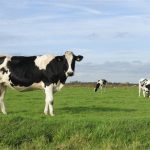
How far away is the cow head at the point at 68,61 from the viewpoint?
2202cm

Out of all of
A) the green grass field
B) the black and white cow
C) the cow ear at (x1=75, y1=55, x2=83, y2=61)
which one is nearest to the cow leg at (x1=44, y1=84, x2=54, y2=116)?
the black and white cow

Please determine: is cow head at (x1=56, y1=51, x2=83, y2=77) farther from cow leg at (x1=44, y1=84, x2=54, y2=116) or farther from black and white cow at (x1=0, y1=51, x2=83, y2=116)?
cow leg at (x1=44, y1=84, x2=54, y2=116)

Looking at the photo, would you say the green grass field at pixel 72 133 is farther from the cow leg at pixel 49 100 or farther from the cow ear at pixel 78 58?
the cow ear at pixel 78 58

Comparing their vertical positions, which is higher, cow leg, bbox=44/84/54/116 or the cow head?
the cow head

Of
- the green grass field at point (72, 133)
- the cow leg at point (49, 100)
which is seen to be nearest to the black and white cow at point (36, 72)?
the cow leg at point (49, 100)

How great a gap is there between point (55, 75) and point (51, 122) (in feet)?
15.8

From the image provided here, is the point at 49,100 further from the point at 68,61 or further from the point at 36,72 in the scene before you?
the point at 68,61

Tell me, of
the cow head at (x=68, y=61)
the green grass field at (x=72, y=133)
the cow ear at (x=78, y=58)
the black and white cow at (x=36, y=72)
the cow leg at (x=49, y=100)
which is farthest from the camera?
the cow ear at (x=78, y=58)

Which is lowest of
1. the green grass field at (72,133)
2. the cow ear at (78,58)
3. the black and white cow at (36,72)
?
the green grass field at (72,133)

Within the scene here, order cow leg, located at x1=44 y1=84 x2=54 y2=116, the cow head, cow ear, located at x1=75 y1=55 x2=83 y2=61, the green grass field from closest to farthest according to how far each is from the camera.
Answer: the green grass field, cow leg, located at x1=44 y1=84 x2=54 y2=116, the cow head, cow ear, located at x1=75 y1=55 x2=83 y2=61

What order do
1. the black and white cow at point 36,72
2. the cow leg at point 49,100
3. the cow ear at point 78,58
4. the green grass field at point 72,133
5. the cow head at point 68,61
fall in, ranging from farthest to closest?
the cow ear at point 78,58 < the cow head at point 68,61 < the black and white cow at point 36,72 < the cow leg at point 49,100 < the green grass field at point 72,133

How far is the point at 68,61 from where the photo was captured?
22.2 m

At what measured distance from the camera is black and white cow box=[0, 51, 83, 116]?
21891mm

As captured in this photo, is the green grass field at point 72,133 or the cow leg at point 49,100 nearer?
the green grass field at point 72,133
